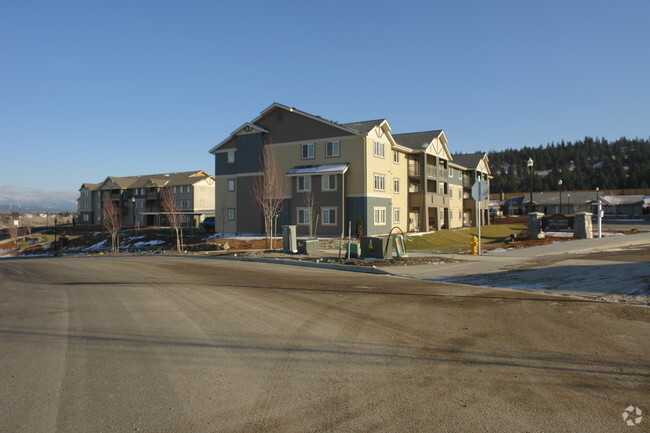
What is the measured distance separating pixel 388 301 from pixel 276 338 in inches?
156

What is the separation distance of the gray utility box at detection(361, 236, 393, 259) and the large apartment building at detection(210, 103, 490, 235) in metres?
12.7

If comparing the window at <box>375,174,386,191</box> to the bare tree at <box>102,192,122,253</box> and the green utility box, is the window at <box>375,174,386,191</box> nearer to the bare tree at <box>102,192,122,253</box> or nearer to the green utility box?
the green utility box

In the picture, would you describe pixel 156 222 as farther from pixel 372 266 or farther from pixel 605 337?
pixel 605 337

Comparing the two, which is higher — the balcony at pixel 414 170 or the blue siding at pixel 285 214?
the balcony at pixel 414 170

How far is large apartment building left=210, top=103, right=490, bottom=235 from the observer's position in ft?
124

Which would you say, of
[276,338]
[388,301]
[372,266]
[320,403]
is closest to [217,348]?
[276,338]

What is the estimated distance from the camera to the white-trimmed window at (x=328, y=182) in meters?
37.9

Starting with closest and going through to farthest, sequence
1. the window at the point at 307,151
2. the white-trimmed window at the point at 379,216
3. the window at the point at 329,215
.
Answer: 1. the window at the point at 329,215
2. the white-trimmed window at the point at 379,216
3. the window at the point at 307,151

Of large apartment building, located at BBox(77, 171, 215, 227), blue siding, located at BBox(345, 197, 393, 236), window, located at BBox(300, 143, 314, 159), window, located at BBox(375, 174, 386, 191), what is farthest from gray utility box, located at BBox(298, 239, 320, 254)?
large apartment building, located at BBox(77, 171, 215, 227)

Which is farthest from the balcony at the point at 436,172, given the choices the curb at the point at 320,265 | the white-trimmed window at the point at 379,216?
the curb at the point at 320,265

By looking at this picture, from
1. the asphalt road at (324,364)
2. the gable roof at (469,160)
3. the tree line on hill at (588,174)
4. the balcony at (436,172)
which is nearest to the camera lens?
the asphalt road at (324,364)

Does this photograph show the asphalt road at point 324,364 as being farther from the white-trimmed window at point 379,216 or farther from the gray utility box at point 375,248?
the white-trimmed window at point 379,216

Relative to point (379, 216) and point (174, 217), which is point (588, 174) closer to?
point (379, 216)

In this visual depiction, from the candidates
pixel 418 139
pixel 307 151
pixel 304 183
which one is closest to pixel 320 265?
pixel 304 183
